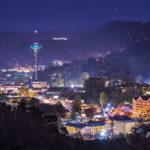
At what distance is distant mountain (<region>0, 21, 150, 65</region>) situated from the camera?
154 feet

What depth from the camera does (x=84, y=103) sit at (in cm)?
1833

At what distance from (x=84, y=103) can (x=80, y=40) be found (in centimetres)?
3785

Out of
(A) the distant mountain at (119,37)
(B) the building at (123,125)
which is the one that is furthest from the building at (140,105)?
(A) the distant mountain at (119,37)

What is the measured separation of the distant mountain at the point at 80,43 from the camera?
4685 centimetres

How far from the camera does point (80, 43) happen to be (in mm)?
53812

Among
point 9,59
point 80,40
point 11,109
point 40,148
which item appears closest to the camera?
point 40,148

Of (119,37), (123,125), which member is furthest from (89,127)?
(119,37)

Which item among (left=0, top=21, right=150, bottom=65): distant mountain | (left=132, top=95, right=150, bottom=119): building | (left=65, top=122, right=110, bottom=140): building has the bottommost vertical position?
(left=65, top=122, right=110, bottom=140): building

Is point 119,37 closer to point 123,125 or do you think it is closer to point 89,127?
point 89,127

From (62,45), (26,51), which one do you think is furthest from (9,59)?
(62,45)

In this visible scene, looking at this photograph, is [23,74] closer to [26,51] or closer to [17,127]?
[26,51]

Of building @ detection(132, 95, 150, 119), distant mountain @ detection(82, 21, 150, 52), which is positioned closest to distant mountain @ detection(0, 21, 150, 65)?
distant mountain @ detection(82, 21, 150, 52)

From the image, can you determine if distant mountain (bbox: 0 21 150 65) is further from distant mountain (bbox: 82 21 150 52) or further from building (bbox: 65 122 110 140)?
building (bbox: 65 122 110 140)

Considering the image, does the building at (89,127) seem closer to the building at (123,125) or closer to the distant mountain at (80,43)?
the building at (123,125)
